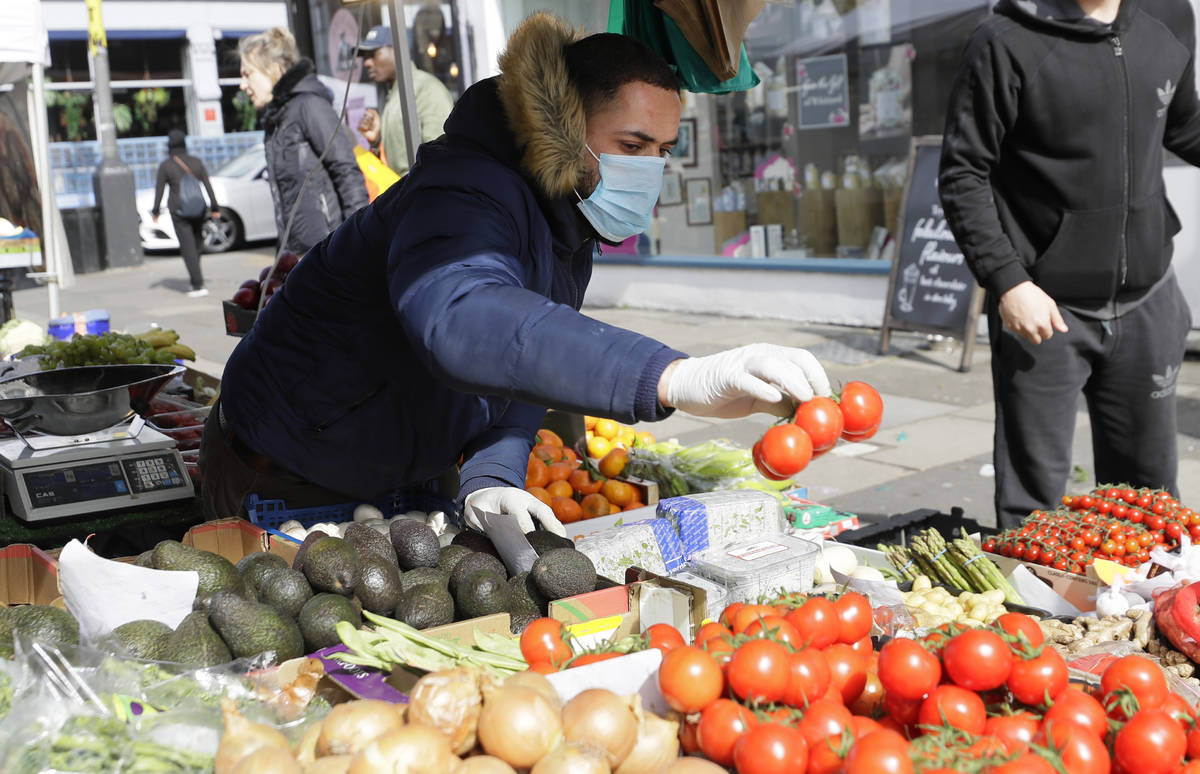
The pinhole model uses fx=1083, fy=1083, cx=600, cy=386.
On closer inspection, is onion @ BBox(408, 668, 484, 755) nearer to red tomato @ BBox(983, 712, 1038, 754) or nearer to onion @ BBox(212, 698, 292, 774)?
onion @ BBox(212, 698, 292, 774)

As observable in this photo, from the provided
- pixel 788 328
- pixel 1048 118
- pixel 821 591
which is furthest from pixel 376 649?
pixel 788 328

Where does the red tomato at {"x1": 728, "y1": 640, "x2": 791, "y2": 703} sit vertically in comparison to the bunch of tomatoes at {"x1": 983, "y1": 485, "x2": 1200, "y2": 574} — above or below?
above

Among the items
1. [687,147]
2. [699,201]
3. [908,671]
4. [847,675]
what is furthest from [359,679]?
[687,147]

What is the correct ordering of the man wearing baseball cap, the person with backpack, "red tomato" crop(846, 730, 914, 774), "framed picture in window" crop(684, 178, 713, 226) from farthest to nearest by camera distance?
the person with backpack < "framed picture in window" crop(684, 178, 713, 226) < the man wearing baseball cap < "red tomato" crop(846, 730, 914, 774)

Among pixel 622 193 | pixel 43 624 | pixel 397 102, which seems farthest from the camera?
pixel 397 102

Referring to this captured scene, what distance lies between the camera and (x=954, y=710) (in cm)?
172

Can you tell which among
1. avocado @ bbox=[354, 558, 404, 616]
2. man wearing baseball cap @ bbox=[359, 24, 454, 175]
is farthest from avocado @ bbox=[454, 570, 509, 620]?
man wearing baseball cap @ bbox=[359, 24, 454, 175]

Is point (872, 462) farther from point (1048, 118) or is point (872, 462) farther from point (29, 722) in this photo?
point (29, 722)

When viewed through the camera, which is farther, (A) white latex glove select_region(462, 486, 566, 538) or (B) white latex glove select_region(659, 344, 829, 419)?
(A) white latex glove select_region(462, 486, 566, 538)

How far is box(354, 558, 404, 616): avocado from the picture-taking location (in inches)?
97.7

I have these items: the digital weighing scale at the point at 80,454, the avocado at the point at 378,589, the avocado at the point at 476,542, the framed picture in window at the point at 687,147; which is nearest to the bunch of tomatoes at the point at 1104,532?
the avocado at the point at 476,542

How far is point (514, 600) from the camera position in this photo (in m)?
2.50

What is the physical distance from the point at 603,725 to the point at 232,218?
1935 centimetres

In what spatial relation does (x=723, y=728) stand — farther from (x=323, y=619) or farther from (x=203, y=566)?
(x=203, y=566)
